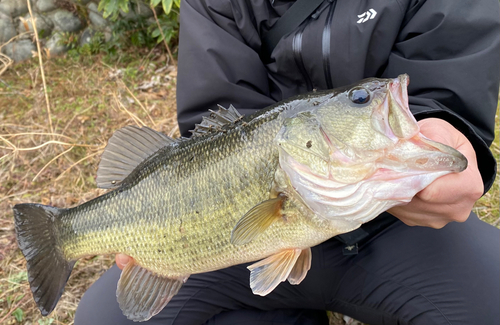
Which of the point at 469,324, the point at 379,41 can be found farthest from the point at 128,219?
the point at 469,324

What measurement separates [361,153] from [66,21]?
21.2ft

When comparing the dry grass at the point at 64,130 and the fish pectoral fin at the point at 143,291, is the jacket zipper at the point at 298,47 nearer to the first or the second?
the fish pectoral fin at the point at 143,291

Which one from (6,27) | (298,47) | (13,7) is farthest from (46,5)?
(298,47)

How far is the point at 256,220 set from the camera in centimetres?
133

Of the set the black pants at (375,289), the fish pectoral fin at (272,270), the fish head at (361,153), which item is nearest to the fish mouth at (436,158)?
the fish head at (361,153)

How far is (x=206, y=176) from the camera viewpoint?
4.91 feet

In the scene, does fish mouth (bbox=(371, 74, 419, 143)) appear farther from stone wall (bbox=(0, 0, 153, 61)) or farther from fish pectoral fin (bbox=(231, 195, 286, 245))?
stone wall (bbox=(0, 0, 153, 61))

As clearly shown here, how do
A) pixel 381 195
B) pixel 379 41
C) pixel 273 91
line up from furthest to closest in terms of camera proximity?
pixel 273 91
pixel 379 41
pixel 381 195

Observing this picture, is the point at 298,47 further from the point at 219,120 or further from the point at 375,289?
the point at 375,289

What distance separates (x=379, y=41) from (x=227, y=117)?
885 millimetres

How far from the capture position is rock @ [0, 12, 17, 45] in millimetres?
6148

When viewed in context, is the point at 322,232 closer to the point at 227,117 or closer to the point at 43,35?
the point at 227,117

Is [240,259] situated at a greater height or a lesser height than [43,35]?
greater

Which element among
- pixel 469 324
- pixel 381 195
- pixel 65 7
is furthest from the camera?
pixel 65 7
